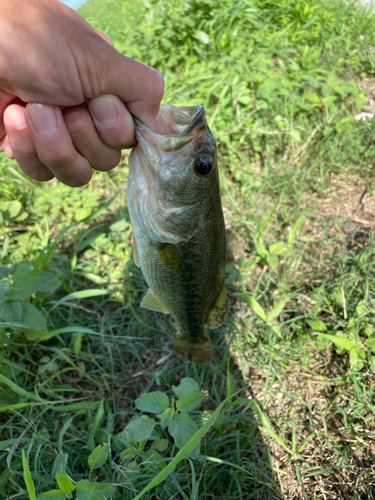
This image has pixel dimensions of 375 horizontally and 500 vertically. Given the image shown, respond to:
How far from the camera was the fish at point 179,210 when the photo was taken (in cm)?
161

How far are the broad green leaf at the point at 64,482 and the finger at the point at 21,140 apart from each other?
4.98 feet

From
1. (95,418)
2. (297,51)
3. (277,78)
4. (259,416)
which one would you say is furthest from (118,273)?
(297,51)

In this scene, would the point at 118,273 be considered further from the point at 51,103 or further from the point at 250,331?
the point at 51,103

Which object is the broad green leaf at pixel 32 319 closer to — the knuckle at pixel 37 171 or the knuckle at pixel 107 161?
the knuckle at pixel 37 171

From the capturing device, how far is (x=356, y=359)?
85.0 inches

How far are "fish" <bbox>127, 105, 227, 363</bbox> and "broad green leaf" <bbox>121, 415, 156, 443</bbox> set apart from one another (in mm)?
667

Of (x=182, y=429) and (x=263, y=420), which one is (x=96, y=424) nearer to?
(x=182, y=429)

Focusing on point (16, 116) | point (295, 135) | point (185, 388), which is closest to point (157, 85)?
point (16, 116)

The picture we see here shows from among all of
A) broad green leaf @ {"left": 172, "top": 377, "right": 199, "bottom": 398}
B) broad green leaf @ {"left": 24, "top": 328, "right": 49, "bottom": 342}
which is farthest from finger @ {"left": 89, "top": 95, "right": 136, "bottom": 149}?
broad green leaf @ {"left": 24, "top": 328, "right": 49, "bottom": 342}

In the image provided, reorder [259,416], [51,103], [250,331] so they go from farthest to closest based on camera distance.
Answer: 1. [250,331]
2. [259,416]
3. [51,103]

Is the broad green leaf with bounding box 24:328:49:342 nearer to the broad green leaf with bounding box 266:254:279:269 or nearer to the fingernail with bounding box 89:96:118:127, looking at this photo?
the fingernail with bounding box 89:96:118:127

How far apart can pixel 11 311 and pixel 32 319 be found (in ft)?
0.46

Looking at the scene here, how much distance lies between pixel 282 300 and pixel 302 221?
902mm

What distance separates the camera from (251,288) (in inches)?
113
